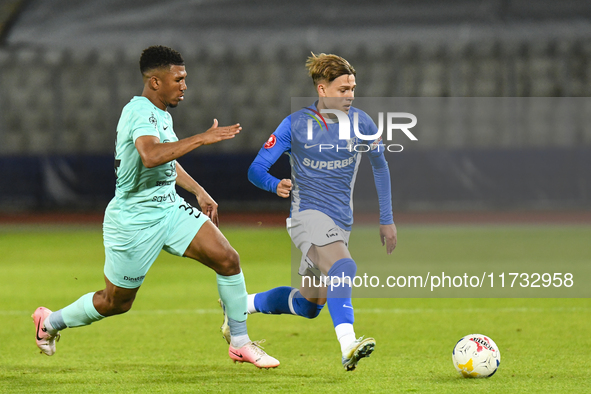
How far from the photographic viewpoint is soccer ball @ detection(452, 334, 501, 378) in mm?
4719

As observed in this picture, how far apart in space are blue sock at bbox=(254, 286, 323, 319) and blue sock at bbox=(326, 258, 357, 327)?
538 millimetres

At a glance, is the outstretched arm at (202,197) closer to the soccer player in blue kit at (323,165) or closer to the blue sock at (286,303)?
the soccer player in blue kit at (323,165)

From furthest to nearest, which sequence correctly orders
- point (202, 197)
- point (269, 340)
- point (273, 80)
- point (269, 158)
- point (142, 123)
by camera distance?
1. point (273, 80)
2. point (269, 340)
3. point (202, 197)
4. point (269, 158)
5. point (142, 123)

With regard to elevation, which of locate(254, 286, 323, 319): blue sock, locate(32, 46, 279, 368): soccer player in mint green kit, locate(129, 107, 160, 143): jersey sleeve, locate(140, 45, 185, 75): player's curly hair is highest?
locate(140, 45, 185, 75): player's curly hair

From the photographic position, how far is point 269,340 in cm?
629

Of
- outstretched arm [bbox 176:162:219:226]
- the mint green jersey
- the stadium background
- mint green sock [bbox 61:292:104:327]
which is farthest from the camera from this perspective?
the stadium background

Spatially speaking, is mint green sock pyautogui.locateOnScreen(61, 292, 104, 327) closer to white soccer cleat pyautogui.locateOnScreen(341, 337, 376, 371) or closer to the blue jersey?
the blue jersey

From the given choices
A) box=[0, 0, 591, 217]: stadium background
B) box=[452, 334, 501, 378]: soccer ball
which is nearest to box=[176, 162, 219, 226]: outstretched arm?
box=[452, 334, 501, 378]: soccer ball

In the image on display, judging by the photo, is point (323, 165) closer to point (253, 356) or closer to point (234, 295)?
point (234, 295)

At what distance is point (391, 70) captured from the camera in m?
20.2

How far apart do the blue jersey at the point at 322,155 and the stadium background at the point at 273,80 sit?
10.9 m

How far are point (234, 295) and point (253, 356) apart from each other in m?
0.38

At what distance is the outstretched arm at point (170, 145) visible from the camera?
4.42m

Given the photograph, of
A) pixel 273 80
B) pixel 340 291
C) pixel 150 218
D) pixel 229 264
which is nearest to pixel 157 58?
pixel 150 218
